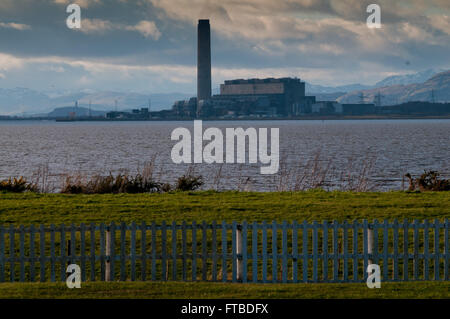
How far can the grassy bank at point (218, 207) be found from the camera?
19125 mm

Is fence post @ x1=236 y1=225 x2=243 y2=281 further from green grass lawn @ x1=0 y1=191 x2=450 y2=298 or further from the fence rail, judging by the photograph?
green grass lawn @ x1=0 y1=191 x2=450 y2=298

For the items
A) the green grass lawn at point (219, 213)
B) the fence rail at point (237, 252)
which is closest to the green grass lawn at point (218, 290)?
the green grass lawn at point (219, 213)

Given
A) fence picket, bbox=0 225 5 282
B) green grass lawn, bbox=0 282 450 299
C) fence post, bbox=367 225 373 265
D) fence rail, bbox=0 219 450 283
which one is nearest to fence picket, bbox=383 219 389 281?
→ fence rail, bbox=0 219 450 283

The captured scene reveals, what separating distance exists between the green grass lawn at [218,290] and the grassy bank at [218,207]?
5.76m

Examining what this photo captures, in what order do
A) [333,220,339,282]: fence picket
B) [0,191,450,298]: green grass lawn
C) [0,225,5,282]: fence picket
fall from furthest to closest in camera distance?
[0,225,5,282]: fence picket < [333,220,339,282]: fence picket < [0,191,450,298]: green grass lawn

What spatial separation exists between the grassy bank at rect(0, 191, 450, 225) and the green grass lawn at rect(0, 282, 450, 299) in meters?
5.76

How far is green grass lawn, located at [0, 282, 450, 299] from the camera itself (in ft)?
39.0

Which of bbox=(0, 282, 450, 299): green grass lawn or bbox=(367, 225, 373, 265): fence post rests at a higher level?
bbox=(367, 225, 373, 265): fence post

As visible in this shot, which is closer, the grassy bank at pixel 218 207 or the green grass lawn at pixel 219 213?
the green grass lawn at pixel 219 213

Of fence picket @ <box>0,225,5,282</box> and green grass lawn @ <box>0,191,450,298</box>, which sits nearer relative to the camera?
green grass lawn @ <box>0,191,450,298</box>

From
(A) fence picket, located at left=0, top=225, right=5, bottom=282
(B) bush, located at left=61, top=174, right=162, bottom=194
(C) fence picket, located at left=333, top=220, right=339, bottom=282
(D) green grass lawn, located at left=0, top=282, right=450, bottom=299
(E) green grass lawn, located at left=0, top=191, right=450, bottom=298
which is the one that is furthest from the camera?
(B) bush, located at left=61, top=174, right=162, bottom=194

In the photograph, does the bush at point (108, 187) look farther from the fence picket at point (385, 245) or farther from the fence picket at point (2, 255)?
the fence picket at point (385, 245)

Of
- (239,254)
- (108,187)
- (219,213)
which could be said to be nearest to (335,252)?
(239,254)

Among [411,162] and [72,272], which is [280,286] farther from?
[411,162]
